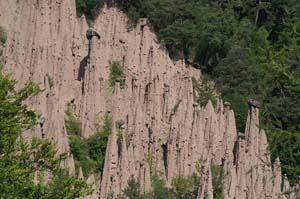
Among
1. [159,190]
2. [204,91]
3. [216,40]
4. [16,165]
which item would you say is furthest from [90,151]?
[16,165]

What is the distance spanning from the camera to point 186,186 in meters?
27.2

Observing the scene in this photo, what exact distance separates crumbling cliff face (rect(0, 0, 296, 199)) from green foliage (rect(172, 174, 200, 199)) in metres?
0.33

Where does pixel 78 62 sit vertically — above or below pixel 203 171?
above

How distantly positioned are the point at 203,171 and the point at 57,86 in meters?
7.59

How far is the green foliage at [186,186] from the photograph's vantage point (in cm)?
2648

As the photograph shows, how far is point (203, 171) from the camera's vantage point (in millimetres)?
26016

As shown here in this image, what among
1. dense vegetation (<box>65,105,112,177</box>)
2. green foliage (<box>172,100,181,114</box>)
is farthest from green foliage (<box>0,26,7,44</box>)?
green foliage (<box>172,100,181,114</box>)

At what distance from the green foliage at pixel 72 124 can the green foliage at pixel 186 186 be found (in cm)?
469

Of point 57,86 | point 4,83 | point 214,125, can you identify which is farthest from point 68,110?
point 4,83

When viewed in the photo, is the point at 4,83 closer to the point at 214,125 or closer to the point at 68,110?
the point at 68,110

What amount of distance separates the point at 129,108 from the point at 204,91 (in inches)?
211

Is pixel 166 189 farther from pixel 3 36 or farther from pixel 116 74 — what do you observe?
pixel 3 36

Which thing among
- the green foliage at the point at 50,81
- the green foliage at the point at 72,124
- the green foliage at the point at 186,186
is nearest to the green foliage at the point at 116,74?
the green foliage at the point at 72,124

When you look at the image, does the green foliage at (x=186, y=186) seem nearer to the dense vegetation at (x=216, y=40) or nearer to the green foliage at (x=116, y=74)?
the green foliage at (x=116, y=74)
